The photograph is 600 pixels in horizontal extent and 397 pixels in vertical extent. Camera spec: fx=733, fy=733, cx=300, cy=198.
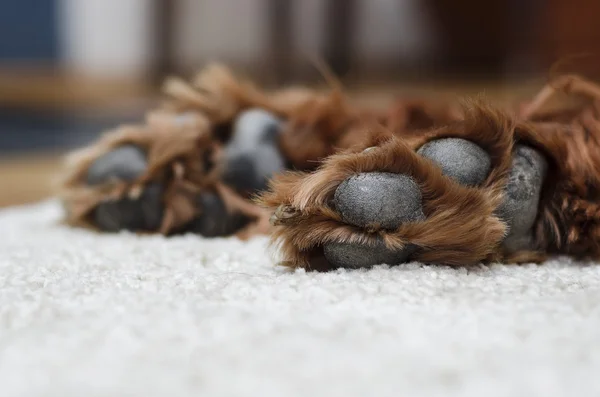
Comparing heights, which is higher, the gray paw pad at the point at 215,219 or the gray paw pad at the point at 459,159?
the gray paw pad at the point at 459,159

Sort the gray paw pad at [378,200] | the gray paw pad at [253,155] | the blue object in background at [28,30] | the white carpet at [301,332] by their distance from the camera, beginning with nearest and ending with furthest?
1. the white carpet at [301,332]
2. the gray paw pad at [378,200]
3. the gray paw pad at [253,155]
4. the blue object in background at [28,30]

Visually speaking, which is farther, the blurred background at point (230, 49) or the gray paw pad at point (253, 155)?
the blurred background at point (230, 49)

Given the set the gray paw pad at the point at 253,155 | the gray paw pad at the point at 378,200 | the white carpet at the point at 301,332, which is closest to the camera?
the white carpet at the point at 301,332

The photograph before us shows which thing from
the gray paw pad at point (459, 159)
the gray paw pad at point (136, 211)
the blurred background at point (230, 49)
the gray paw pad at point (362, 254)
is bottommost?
the blurred background at point (230, 49)

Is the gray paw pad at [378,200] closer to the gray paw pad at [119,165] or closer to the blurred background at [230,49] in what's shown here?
the gray paw pad at [119,165]

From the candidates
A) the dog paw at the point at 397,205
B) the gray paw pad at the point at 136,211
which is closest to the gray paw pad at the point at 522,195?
the dog paw at the point at 397,205

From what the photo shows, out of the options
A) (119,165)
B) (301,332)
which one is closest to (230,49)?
(119,165)

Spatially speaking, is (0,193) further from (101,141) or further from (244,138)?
(244,138)

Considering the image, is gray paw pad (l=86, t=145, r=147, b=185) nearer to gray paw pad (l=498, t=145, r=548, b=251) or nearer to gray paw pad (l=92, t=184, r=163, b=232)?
gray paw pad (l=92, t=184, r=163, b=232)
